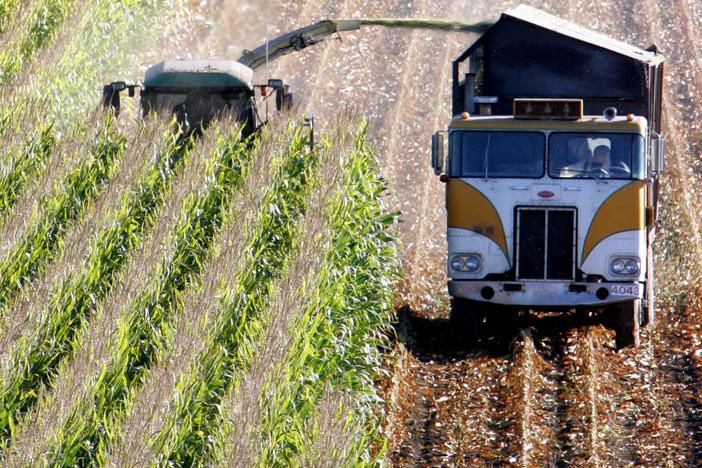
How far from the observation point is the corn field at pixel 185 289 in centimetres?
1134

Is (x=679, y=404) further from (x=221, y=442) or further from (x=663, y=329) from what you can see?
(x=221, y=442)

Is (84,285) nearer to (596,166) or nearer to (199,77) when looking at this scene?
(596,166)

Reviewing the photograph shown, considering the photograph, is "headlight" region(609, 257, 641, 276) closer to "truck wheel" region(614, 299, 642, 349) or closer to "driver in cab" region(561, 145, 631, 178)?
"truck wheel" region(614, 299, 642, 349)

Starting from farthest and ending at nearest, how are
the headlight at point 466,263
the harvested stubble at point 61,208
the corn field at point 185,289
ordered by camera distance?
1. the headlight at point 466,263
2. the harvested stubble at point 61,208
3. the corn field at point 185,289

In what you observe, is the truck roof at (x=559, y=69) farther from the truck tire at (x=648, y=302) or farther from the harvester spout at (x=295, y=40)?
the harvester spout at (x=295, y=40)

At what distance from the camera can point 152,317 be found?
559 inches

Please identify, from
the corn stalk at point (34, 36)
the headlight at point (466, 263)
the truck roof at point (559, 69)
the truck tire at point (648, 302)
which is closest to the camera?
the headlight at point (466, 263)

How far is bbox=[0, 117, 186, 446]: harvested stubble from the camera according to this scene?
495 inches

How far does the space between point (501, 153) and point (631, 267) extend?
2.05m

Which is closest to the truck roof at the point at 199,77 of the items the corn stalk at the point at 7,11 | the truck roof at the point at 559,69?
the truck roof at the point at 559,69

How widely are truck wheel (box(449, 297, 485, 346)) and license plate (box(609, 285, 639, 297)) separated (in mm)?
1649

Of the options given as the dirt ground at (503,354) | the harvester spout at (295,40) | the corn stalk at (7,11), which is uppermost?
the corn stalk at (7,11)

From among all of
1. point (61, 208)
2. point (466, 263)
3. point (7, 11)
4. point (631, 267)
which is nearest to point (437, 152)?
point (466, 263)

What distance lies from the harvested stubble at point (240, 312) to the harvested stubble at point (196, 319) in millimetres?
103
